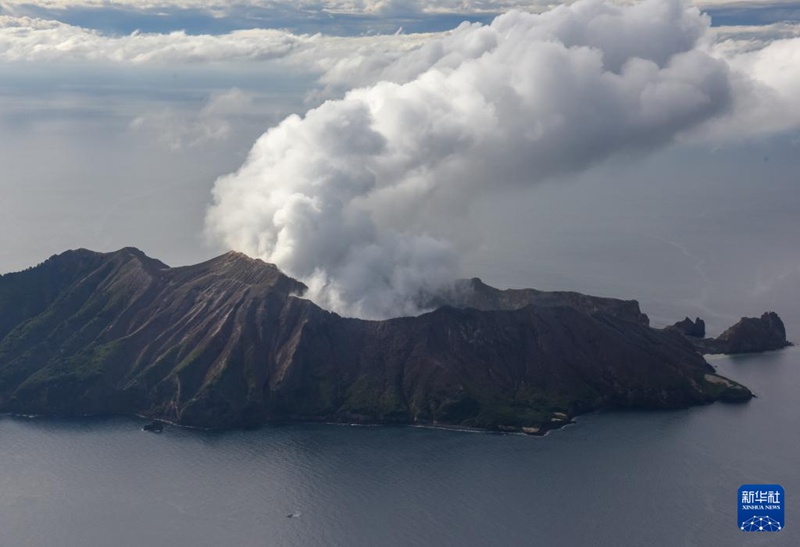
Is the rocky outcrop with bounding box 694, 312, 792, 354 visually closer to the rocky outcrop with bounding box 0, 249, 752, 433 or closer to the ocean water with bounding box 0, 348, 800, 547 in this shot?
the rocky outcrop with bounding box 0, 249, 752, 433

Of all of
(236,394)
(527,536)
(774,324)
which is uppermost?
(774,324)

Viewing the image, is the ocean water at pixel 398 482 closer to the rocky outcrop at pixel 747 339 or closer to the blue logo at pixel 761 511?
the blue logo at pixel 761 511

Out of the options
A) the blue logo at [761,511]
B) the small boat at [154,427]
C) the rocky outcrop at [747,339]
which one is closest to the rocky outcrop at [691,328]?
the rocky outcrop at [747,339]

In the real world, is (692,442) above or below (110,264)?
below

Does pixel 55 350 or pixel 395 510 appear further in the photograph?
pixel 55 350

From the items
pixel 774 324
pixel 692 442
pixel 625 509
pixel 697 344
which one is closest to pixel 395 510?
pixel 625 509

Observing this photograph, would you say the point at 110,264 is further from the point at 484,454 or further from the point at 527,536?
the point at 527,536
